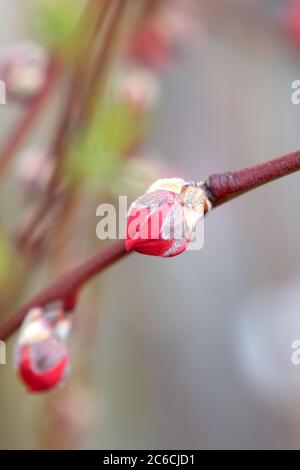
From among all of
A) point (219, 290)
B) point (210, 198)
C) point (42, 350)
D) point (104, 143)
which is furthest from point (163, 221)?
point (219, 290)

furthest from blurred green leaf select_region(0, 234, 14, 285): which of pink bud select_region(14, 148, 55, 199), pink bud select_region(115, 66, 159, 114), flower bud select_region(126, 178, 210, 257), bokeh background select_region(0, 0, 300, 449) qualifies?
bokeh background select_region(0, 0, 300, 449)

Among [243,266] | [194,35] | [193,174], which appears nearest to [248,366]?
[243,266]

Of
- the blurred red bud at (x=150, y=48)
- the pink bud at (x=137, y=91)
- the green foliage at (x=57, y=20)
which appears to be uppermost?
the blurred red bud at (x=150, y=48)

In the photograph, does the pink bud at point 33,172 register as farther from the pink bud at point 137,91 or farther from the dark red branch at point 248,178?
the dark red branch at point 248,178

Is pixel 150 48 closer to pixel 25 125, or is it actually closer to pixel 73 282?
pixel 25 125

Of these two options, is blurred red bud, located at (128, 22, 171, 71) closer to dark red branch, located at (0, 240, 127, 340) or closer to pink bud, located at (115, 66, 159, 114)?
pink bud, located at (115, 66, 159, 114)

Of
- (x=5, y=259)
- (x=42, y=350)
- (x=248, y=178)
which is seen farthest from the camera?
(x=5, y=259)

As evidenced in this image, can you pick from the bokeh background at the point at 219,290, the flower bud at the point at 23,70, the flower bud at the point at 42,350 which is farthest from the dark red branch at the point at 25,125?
the bokeh background at the point at 219,290
